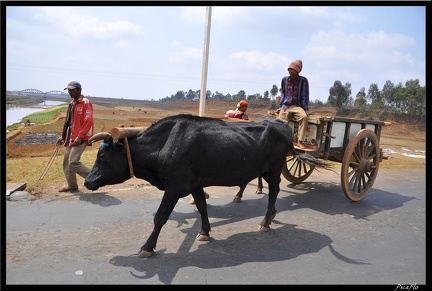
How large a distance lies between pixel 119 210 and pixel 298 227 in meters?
2.74

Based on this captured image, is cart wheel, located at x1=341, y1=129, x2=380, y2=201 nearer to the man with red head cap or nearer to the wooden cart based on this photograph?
the wooden cart

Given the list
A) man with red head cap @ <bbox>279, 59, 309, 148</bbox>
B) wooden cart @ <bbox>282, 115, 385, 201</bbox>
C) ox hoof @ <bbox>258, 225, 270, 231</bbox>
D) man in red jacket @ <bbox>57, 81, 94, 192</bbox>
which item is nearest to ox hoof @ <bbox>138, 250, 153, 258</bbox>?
ox hoof @ <bbox>258, 225, 270, 231</bbox>

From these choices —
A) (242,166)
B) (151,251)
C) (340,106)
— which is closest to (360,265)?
(242,166)

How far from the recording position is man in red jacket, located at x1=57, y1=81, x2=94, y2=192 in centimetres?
622

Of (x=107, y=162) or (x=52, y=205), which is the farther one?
(x=52, y=205)

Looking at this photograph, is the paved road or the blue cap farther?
the blue cap

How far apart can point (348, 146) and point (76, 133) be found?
→ 4.89 m

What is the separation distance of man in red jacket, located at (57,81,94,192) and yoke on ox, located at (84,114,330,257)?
223 centimetres

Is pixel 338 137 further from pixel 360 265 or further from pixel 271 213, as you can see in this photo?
pixel 360 265

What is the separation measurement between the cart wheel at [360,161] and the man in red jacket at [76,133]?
15.3 ft

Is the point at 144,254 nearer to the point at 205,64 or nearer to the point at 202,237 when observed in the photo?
the point at 202,237

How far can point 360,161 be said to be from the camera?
6590 mm
